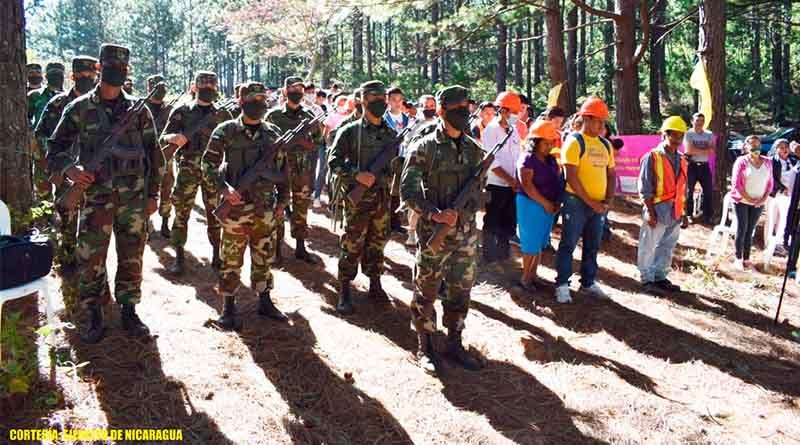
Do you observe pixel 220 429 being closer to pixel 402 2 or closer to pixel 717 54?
pixel 402 2

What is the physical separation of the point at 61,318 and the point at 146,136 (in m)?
1.64

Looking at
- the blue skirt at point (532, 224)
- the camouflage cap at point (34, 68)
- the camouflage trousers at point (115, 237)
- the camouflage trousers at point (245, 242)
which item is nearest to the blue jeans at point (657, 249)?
the blue skirt at point (532, 224)

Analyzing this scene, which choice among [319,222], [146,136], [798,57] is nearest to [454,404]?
[146,136]

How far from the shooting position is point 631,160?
10.2 meters

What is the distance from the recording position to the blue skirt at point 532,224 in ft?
21.2

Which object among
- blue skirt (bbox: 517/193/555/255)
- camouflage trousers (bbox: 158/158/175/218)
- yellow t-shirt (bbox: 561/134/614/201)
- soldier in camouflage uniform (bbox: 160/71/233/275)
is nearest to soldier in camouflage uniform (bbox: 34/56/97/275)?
soldier in camouflage uniform (bbox: 160/71/233/275)

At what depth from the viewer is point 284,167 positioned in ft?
17.9

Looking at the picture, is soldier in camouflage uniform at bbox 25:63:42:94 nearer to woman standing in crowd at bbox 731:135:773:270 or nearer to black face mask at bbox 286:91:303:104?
black face mask at bbox 286:91:303:104

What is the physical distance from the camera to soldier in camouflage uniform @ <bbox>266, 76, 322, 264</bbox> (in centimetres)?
705

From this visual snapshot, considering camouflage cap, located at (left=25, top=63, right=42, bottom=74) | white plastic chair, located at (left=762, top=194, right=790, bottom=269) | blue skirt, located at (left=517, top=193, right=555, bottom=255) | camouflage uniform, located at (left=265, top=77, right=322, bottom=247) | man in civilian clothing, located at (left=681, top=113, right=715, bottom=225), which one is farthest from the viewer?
man in civilian clothing, located at (left=681, top=113, right=715, bottom=225)

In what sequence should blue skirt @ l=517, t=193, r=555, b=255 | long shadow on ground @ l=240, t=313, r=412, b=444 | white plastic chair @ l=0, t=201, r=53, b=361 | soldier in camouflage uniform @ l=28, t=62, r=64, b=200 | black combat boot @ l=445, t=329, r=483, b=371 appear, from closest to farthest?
1. white plastic chair @ l=0, t=201, r=53, b=361
2. long shadow on ground @ l=240, t=313, r=412, b=444
3. black combat boot @ l=445, t=329, r=483, b=371
4. blue skirt @ l=517, t=193, r=555, b=255
5. soldier in camouflage uniform @ l=28, t=62, r=64, b=200

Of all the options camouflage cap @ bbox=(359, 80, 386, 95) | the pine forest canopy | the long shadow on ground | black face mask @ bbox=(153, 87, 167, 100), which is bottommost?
the long shadow on ground

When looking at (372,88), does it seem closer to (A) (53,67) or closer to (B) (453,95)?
(B) (453,95)

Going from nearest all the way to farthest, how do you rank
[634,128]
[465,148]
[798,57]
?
[465,148], [634,128], [798,57]
